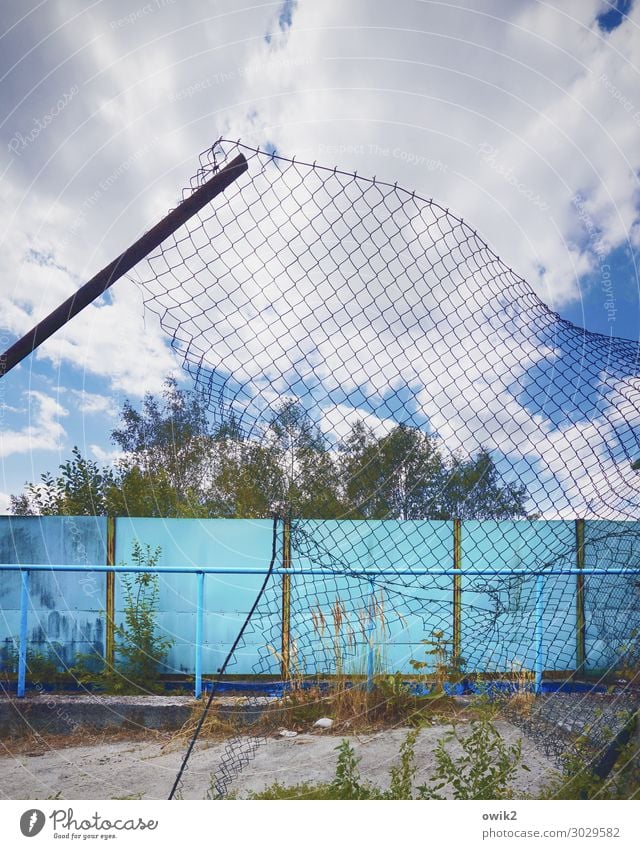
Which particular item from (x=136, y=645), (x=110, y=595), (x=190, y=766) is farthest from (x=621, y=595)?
(x=110, y=595)

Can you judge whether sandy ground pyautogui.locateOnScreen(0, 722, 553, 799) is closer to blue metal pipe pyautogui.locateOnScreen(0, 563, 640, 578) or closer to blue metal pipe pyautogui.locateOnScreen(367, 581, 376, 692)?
blue metal pipe pyautogui.locateOnScreen(367, 581, 376, 692)

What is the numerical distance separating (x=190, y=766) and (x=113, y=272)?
239cm

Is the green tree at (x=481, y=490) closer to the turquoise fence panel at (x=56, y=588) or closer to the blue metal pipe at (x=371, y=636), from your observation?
the blue metal pipe at (x=371, y=636)

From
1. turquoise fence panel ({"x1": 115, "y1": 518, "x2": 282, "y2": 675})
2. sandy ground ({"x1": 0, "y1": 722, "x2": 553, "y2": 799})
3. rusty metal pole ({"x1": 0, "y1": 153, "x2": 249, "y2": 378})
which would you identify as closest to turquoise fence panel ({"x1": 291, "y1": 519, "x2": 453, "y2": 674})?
turquoise fence panel ({"x1": 115, "y1": 518, "x2": 282, "y2": 675})

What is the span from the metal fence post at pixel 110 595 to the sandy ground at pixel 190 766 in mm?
958

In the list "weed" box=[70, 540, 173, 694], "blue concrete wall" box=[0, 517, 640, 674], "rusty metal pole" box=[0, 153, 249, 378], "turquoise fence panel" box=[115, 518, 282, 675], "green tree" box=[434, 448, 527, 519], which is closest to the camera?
"rusty metal pole" box=[0, 153, 249, 378]

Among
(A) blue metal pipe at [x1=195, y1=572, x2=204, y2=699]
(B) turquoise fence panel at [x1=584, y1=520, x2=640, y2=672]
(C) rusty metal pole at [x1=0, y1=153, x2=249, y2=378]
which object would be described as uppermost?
(C) rusty metal pole at [x1=0, y1=153, x2=249, y2=378]

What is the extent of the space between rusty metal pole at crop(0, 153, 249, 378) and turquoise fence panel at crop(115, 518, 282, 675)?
276 centimetres

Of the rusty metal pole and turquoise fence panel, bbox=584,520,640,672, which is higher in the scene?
the rusty metal pole

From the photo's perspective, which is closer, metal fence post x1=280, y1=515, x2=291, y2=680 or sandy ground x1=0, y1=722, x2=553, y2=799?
sandy ground x1=0, y1=722, x2=553, y2=799

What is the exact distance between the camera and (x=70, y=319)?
1622mm

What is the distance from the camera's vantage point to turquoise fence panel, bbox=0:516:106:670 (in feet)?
13.8

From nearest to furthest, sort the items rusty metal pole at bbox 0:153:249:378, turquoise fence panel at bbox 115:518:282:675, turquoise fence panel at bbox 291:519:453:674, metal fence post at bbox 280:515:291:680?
1. rusty metal pole at bbox 0:153:249:378
2. metal fence post at bbox 280:515:291:680
3. turquoise fence panel at bbox 291:519:453:674
4. turquoise fence panel at bbox 115:518:282:675
